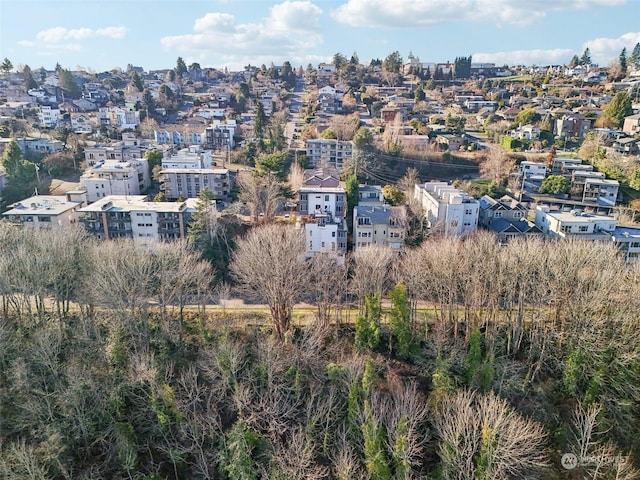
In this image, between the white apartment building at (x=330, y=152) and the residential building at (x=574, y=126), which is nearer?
the white apartment building at (x=330, y=152)

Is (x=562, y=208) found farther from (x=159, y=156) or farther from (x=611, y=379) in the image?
(x=159, y=156)

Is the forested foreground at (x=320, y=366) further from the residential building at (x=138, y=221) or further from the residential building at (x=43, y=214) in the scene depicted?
the residential building at (x=43, y=214)

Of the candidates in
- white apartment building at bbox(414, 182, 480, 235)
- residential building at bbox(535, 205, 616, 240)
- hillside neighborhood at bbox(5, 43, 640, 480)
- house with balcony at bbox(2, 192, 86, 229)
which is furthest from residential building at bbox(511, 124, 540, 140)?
house with balcony at bbox(2, 192, 86, 229)

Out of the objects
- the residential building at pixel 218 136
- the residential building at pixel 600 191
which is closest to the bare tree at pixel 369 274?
the residential building at pixel 600 191

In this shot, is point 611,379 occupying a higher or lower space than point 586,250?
lower

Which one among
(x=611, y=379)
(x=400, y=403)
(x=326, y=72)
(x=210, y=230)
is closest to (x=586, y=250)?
(x=611, y=379)

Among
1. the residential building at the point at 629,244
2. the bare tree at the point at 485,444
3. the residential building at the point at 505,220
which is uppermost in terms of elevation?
the residential building at the point at 505,220
